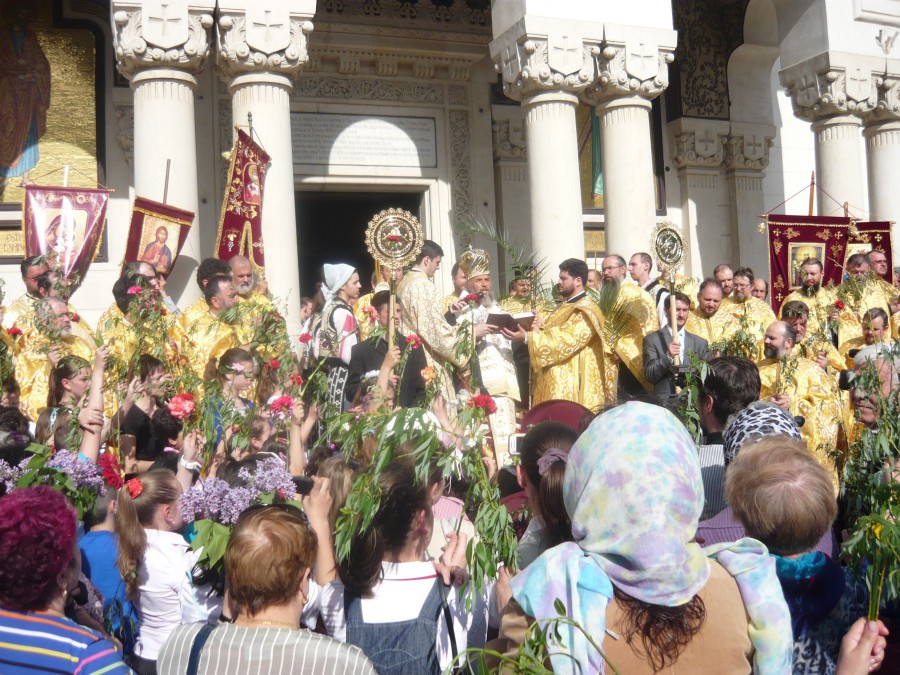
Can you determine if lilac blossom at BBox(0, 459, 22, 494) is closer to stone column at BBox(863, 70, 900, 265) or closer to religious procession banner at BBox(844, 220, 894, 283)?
religious procession banner at BBox(844, 220, 894, 283)

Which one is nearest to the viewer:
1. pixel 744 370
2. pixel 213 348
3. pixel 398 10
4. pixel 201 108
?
pixel 744 370

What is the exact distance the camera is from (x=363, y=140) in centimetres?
1228

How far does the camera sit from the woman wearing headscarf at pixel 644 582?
1984 millimetres

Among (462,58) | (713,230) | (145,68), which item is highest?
(462,58)

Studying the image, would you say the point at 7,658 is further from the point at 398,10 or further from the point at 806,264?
the point at 398,10

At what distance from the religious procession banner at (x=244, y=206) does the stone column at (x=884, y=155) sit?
796cm

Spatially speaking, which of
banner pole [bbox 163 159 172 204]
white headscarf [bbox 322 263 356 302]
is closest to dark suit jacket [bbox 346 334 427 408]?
white headscarf [bbox 322 263 356 302]

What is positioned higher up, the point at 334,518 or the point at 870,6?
the point at 870,6

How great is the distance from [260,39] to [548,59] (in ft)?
9.29

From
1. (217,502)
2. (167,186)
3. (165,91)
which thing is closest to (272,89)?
(165,91)

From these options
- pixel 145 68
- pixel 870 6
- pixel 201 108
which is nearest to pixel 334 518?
pixel 145 68

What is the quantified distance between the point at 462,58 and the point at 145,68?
521 cm

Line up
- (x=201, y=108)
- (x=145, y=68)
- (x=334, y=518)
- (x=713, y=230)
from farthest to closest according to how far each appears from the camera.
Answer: (x=713, y=230), (x=201, y=108), (x=145, y=68), (x=334, y=518)

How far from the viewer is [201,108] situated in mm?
11406
